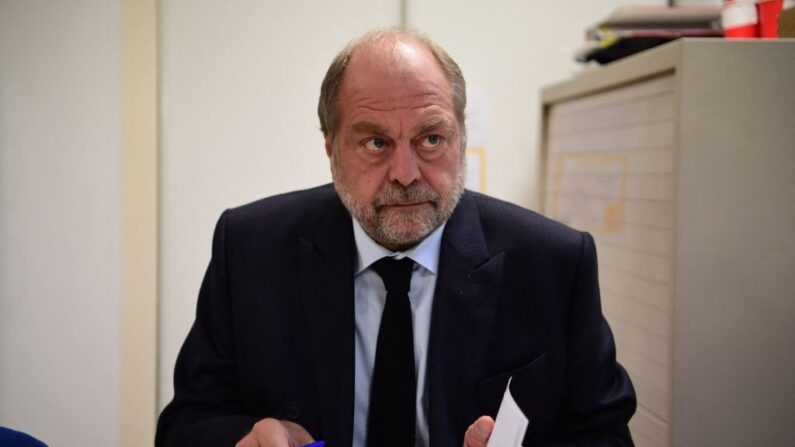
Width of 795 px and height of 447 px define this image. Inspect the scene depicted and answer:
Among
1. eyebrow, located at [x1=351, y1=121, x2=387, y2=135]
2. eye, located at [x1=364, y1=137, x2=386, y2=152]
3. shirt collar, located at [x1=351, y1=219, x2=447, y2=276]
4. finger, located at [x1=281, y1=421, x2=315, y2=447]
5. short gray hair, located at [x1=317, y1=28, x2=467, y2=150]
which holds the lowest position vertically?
finger, located at [x1=281, y1=421, x2=315, y2=447]

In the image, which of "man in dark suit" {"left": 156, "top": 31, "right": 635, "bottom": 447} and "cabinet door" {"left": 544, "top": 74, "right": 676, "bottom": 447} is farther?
"cabinet door" {"left": 544, "top": 74, "right": 676, "bottom": 447}

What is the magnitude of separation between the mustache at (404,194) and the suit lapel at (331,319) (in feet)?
0.51

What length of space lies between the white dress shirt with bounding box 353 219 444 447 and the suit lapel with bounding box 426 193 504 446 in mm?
29

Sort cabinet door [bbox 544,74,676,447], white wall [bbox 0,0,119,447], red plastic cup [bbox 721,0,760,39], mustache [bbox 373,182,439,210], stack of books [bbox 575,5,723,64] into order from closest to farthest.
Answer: mustache [bbox 373,182,439,210] < cabinet door [bbox 544,74,676,447] < red plastic cup [bbox 721,0,760,39] < stack of books [bbox 575,5,723,64] < white wall [bbox 0,0,119,447]

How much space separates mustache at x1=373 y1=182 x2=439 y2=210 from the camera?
3.70 feet

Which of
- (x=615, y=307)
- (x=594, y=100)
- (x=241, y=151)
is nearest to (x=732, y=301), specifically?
(x=615, y=307)

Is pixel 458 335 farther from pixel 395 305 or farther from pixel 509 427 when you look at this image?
pixel 509 427

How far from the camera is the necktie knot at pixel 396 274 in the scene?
3.92 feet

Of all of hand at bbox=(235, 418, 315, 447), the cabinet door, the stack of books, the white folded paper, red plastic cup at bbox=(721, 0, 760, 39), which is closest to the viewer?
the white folded paper

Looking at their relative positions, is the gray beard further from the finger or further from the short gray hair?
the finger

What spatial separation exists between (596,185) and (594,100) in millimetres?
235

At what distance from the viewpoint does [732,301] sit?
1.27m

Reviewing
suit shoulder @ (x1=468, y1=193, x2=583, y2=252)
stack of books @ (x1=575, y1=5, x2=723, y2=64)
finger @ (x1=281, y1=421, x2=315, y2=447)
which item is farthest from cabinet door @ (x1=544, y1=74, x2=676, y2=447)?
finger @ (x1=281, y1=421, x2=315, y2=447)

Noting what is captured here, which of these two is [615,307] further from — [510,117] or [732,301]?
[510,117]
